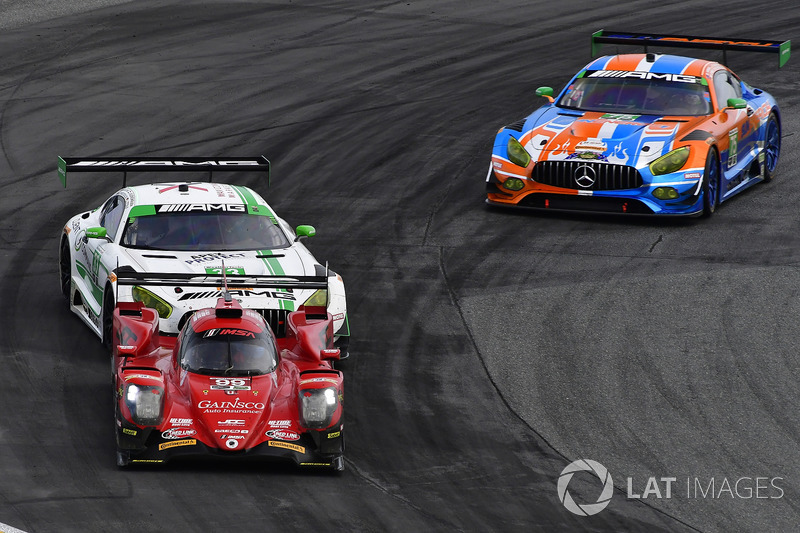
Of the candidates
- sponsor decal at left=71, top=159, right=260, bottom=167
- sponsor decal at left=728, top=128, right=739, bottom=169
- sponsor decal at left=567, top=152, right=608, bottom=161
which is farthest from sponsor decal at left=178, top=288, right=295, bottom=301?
sponsor decal at left=728, top=128, right=739, bottom=169

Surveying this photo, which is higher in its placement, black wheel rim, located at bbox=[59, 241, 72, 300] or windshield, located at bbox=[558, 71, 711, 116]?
windshield, located at bbox=[558, 71, 711, 116]

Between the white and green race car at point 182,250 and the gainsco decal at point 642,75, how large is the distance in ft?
19.9

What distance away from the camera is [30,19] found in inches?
1164

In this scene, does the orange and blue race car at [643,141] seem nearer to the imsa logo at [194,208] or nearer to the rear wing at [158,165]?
the rear wing at [158,165]

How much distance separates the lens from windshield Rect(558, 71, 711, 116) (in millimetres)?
20516

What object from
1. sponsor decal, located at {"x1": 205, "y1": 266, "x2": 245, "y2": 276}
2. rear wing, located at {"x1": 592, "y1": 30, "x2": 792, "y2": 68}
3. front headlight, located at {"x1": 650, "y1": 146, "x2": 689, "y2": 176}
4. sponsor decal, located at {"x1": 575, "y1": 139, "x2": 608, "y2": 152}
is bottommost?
front headlight, located at {"x1": 650, "y1": 146, "x2": 689, "y2": 176}

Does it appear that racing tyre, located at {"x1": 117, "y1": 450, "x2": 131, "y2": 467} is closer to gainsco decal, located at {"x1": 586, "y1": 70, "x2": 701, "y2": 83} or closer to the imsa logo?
the imsa logo

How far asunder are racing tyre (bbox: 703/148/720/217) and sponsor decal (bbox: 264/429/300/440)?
8.81 metres

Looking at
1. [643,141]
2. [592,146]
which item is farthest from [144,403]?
[643,141]

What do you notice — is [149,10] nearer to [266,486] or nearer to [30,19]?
[30,19]

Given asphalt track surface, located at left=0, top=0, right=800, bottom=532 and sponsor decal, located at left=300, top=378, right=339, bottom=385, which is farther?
sponsor decal, located at left=300, top=378, right=339, bottom=385

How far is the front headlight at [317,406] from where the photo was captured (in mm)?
12469

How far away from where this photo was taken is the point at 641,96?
20.7 m

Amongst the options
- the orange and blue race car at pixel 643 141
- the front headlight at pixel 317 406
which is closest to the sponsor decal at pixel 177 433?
the front headlight at pixel 317 406
